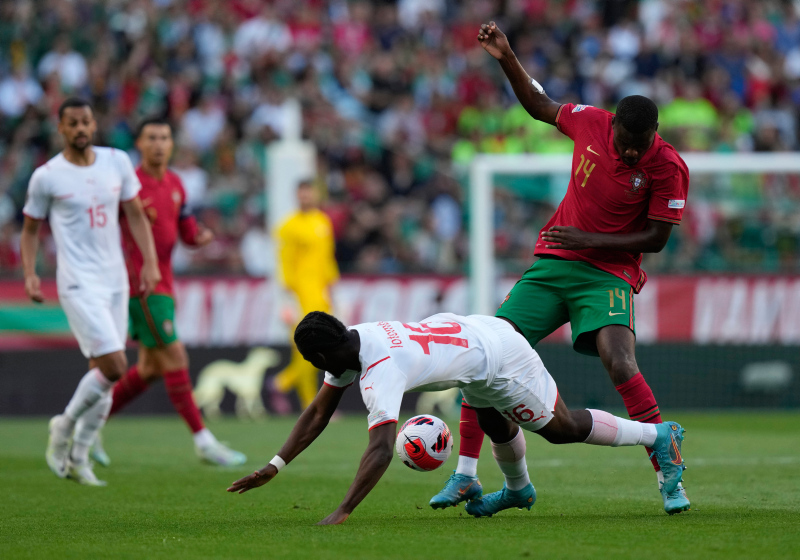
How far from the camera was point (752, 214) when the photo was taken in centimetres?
1380

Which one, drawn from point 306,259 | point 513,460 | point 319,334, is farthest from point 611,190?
point 306,259

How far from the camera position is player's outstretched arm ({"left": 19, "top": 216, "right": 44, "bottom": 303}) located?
773 cm

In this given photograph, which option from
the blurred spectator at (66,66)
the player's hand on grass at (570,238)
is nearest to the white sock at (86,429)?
the player's hand on grass at (570,238)

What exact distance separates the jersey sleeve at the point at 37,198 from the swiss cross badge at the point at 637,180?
4.03 meters

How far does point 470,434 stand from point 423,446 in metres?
0.63

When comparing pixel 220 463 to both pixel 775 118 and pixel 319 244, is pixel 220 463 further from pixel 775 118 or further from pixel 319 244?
pixel 775 118

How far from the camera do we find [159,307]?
28.5 feet

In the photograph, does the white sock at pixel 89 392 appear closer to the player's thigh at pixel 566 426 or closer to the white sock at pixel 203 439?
the white sock at pixel 203 439

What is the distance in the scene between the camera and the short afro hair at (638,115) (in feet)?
19.1

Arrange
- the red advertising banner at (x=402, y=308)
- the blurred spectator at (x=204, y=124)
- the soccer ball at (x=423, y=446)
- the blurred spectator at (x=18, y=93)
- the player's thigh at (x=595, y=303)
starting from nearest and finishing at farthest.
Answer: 1. the soccer ball at (x=423, y=446)
2. the player's thigh at (x=595, y=303)
3. the red advertising banner at (x=402, y=308)
4. the blurred spectator at (x=204, y=124)
5. the blurred spectator at (x=18, y=93)

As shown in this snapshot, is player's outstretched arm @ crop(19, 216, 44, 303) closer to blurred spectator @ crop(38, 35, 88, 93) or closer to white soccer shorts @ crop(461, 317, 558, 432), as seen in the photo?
white soccer shorts @ crop(461, 317, 558, 432)

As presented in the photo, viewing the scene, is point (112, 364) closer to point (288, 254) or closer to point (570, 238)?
point (570, 238)

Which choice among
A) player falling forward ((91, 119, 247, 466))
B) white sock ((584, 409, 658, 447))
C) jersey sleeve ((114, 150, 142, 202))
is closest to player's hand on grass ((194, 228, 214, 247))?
player falling forward ((91, 119, 247, 466))

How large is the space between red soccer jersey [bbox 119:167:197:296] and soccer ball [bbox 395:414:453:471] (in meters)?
3.75
